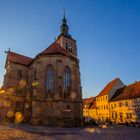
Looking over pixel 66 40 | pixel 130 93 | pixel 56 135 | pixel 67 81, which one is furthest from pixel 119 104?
pixel 56 135

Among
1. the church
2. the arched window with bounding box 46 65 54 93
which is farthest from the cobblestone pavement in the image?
the arched window with bounding box 46 65 54 93

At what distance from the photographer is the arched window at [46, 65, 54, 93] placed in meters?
25.1

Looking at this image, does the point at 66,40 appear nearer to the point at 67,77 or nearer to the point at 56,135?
the point at 67,77

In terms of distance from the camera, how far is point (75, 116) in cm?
2448

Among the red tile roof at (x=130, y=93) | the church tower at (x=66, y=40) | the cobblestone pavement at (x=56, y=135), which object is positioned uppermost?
the church tower at (x=66, y=40)

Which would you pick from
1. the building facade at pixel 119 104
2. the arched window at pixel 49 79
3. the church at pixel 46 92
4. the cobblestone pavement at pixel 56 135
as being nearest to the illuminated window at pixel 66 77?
the church at pixel 46 92

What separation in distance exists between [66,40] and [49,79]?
17312 millimetres

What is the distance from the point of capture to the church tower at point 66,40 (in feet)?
129

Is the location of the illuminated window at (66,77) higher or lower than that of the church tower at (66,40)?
lower

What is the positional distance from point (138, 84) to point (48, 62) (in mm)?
21584

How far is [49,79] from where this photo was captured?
2570 centimetres

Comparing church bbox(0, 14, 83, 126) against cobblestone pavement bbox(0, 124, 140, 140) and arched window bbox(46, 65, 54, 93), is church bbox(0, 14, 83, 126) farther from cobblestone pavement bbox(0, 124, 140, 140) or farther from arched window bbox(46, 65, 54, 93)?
cobblestone pavement bbox(0, 124, 140, 140)

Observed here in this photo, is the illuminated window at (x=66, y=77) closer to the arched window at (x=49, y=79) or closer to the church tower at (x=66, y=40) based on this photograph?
the arched window at (x=49, y=79)

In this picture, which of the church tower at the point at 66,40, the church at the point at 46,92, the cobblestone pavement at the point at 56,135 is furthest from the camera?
the church tower at the point at 66,40
